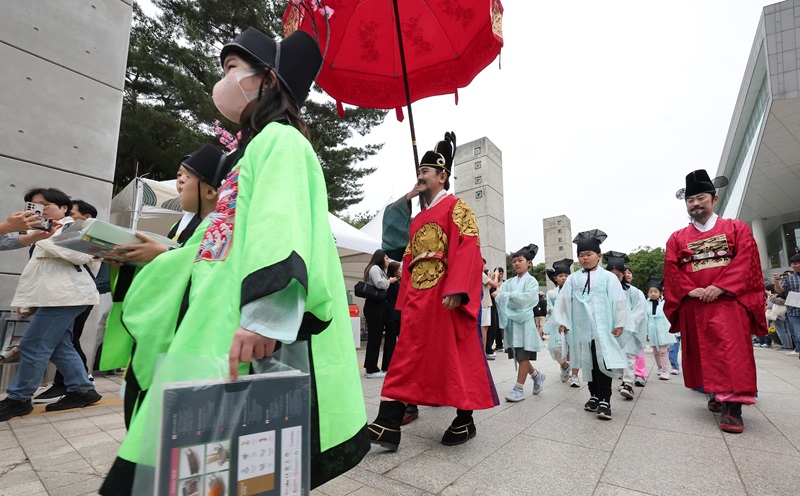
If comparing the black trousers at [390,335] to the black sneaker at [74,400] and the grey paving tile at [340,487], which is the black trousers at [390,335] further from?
the grey paving tile at [340,487]

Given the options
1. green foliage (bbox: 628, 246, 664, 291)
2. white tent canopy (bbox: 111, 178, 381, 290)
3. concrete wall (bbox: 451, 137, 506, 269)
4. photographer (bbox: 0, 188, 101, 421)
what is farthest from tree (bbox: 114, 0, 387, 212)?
green foliage (bbox: 628, 246, 664, 291)

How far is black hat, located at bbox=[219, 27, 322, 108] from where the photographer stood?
1.49 m

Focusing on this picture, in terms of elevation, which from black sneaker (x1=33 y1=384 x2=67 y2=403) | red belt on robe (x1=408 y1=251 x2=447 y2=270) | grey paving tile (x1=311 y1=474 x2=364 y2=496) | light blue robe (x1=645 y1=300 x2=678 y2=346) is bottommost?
grey paving tile (x1=311 y1=474 x2=364 y2=496)

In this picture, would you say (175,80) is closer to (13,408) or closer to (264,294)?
(13,408)

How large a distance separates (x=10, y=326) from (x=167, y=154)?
9.70 meters

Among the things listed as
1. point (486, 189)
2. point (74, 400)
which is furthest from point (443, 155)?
point (486, 189)

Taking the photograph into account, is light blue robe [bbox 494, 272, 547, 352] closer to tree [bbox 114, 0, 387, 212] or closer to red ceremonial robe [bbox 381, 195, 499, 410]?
red ceremonial robe [bbox 381, 195, 499, 410]

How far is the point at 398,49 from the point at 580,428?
3516 millimetres

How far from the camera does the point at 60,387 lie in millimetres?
3922

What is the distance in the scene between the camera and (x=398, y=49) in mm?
3812

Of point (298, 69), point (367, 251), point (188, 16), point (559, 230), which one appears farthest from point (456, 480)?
point (559, 230)

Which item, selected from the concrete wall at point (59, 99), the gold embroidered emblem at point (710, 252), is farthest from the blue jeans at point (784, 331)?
the concrete wall at point (59, 99)

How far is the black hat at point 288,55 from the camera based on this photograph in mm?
1491

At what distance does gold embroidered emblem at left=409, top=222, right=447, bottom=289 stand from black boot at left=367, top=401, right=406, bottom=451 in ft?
2.58
